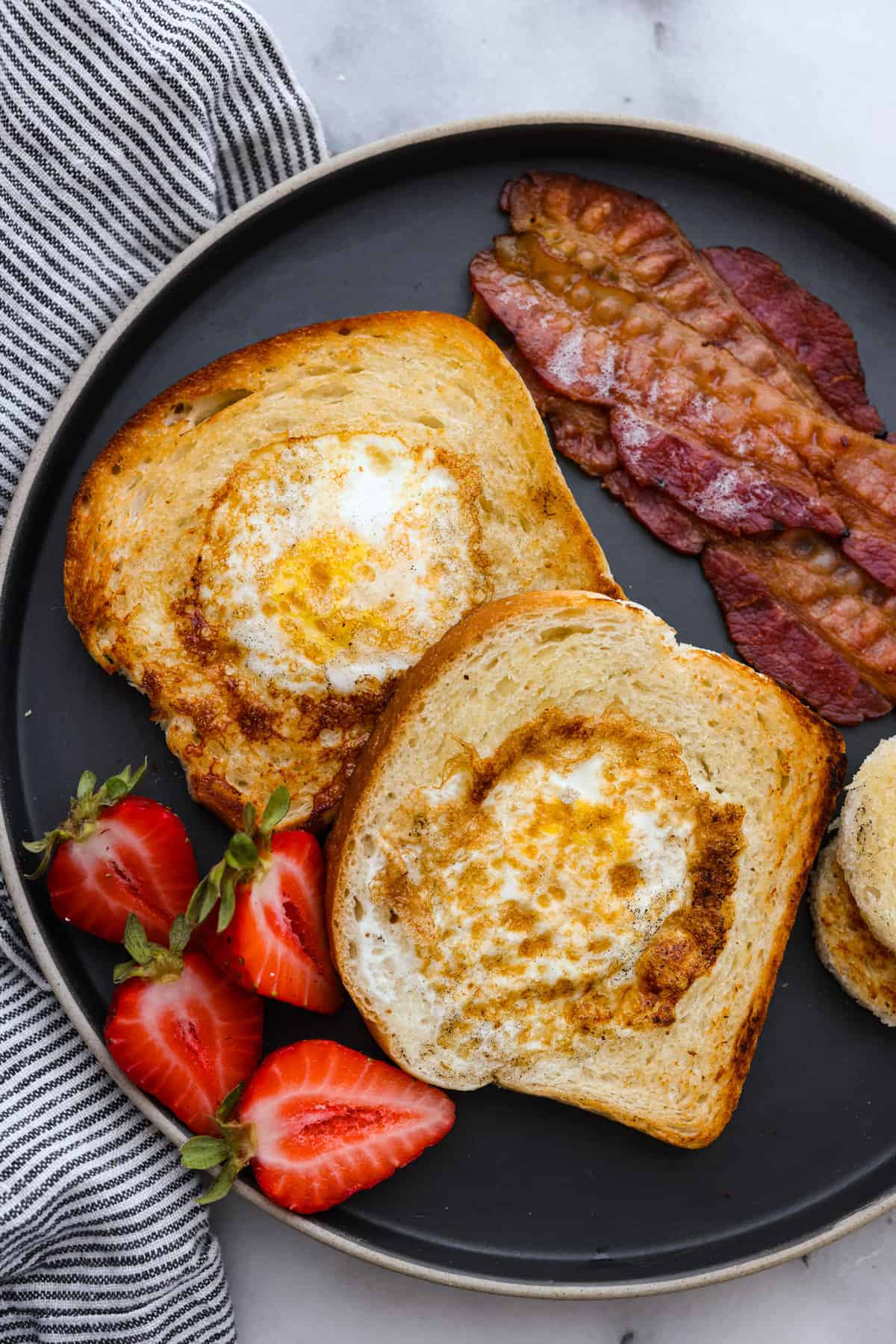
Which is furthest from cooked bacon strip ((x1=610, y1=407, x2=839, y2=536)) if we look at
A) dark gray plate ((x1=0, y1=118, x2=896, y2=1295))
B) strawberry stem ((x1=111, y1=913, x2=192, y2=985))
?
strawberry stem ((x1=111, y1=913, x2=192, y2=985))

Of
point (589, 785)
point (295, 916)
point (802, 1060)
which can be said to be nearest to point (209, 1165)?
point (295, 916)

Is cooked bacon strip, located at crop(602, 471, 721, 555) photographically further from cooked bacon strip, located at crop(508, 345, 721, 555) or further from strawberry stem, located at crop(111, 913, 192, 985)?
strawberry stem, located at crop(111, 913, 192, 985)

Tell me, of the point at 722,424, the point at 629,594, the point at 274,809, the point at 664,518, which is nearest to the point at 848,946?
the point at 629,594

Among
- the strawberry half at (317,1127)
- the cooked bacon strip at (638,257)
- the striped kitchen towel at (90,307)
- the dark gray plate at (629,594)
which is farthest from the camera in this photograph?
the cooked bacon strip at (638,257)

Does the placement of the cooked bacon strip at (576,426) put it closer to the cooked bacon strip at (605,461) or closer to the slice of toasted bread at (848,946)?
the cooked bacon strip at (605,461)

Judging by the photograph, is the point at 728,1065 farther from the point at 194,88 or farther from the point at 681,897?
the point at 194,88

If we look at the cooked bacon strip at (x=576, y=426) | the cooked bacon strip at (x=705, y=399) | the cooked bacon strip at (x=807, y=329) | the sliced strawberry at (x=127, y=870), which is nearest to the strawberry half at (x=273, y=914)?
the sliced strawberry at (x=127, y=870)
